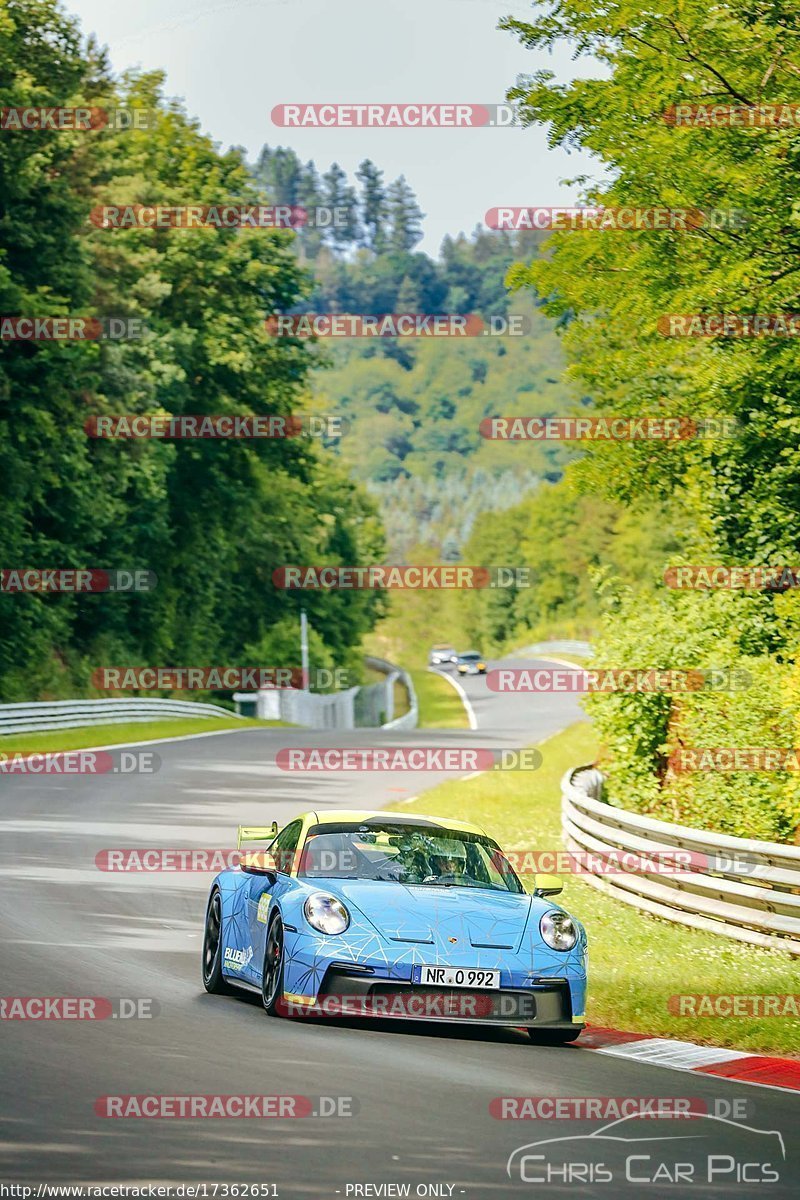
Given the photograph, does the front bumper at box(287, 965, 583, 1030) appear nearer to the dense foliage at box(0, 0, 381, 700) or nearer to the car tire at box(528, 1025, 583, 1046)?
the car tire at box(528, 1025, 583, 1046)

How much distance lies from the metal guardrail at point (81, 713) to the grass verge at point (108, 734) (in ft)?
0.63

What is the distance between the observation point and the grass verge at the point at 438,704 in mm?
77625

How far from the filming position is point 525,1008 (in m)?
10.2

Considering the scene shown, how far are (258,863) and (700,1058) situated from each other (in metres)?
3.17

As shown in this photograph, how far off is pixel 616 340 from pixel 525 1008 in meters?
18.3

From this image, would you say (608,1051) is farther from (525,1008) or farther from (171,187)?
(171,187)

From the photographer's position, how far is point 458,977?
10055 mm

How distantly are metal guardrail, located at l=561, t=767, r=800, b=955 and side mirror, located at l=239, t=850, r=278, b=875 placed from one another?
4116 millimetres

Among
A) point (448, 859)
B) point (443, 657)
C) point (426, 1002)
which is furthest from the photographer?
point (443, 657)
